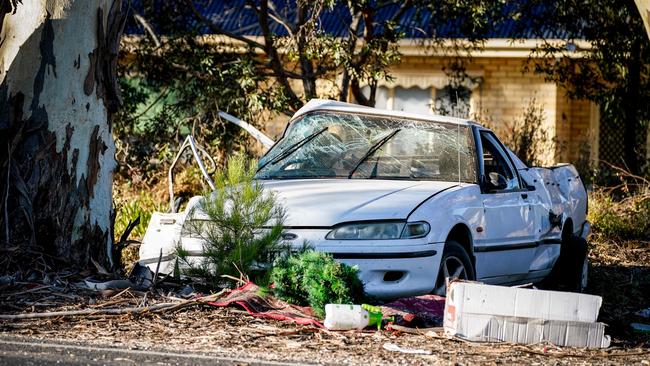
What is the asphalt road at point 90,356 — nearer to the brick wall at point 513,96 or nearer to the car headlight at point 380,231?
the car headlight at point 380,231

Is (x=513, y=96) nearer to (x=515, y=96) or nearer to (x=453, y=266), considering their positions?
(x=515, y=96)

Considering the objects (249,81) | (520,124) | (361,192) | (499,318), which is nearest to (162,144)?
(249,81)

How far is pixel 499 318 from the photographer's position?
283 inches

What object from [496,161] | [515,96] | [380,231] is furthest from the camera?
[515,96]

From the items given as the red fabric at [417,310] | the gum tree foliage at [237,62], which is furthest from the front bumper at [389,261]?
the gum tree foliage at [237,62]

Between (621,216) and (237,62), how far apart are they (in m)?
5.13

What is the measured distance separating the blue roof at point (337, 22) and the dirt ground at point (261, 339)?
7.77 metres

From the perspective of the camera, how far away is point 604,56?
17688mm

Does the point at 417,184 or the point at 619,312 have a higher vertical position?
the point at 417,184

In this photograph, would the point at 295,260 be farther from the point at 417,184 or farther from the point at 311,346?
the point at 417,184

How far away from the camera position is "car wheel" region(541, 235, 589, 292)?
11102 millimetres

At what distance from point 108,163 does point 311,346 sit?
3076mm

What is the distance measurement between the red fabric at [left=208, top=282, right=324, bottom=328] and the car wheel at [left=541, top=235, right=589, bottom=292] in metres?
3.97

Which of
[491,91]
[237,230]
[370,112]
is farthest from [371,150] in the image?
[491,91]
